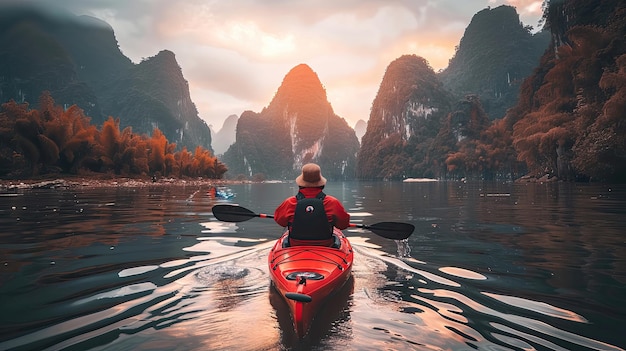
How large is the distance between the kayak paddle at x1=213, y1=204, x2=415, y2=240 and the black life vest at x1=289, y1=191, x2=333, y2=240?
4.10 feet

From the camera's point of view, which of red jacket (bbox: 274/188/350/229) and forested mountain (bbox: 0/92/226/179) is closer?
red jacket (bbox: 274/188/350/229)

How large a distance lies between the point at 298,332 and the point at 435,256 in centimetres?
485

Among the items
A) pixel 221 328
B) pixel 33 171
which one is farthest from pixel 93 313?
pixel 33 171

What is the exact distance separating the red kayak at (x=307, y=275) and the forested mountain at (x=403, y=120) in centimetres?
13285

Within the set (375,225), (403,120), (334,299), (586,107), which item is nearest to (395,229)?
(375,225)

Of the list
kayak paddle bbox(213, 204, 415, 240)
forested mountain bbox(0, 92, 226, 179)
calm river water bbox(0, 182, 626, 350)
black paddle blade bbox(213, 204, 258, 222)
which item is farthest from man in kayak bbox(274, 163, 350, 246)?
forested mountain bbox(0, 92, 226, 179)

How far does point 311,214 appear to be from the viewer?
529cm

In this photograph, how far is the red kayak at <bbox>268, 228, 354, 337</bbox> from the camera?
11.2 feet

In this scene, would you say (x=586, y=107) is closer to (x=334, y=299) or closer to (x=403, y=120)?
(x=334, y=299)

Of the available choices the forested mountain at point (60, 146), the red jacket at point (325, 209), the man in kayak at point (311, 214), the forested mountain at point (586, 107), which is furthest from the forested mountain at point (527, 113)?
the forested mountain at point (60, 146)

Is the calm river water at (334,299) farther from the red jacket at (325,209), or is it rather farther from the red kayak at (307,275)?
the red jacket at (325,209)

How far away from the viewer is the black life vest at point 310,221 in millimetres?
5223

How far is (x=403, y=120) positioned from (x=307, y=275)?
170 meters

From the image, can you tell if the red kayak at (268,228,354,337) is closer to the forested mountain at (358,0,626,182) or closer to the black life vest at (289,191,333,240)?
the black life vest at (289,191,333,240)
